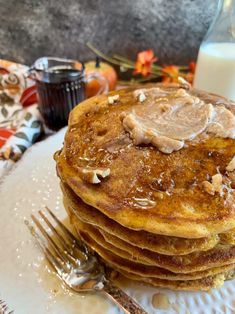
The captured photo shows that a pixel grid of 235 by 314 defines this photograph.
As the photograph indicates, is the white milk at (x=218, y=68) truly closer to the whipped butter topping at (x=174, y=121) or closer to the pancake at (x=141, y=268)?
the whipped butter topping at (x=174, y=121)

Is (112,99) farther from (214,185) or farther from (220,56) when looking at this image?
(220,56)

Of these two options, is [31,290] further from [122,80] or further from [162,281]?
[122,80]

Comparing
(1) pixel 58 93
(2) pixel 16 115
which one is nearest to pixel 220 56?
(1) pixel 58 93

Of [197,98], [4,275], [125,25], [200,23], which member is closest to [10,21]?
[125,25]

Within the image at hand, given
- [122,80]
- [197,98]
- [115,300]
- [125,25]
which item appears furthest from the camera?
[122,80]

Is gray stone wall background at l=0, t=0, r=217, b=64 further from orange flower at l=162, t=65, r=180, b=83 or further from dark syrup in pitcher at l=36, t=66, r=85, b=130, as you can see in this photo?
dark syrup in pitcher at l=36, t=66, r=85, b=130

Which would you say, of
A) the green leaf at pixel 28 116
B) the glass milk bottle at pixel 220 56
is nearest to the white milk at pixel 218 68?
the glass milk bottle at pixel 220 56
